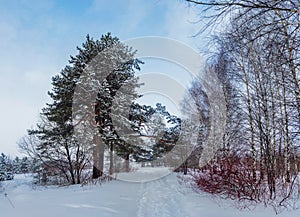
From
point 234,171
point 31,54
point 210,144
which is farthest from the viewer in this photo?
point 210,144

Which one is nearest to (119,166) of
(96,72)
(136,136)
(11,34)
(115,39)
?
(136,136)

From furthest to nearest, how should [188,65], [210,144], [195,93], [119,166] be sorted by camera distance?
[119,166], [195,93], [210,144], [188,65]

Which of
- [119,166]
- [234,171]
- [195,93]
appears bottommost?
[119,166]

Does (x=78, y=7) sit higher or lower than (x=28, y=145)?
higher

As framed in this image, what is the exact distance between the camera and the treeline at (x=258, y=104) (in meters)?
2.84

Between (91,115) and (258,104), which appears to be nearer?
(258,104)

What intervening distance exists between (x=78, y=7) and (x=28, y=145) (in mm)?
10104

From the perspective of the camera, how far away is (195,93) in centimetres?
1213

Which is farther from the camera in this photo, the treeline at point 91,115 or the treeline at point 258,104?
the treeline at point 91,115

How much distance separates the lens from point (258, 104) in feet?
23.9

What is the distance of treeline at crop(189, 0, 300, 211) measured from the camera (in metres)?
2.84

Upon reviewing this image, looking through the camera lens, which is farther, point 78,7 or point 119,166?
point 119,166

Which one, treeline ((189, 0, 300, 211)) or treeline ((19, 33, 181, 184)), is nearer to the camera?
treeline ((189, 0, 300, 211))

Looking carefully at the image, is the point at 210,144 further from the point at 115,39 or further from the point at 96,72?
the point at 115,39
